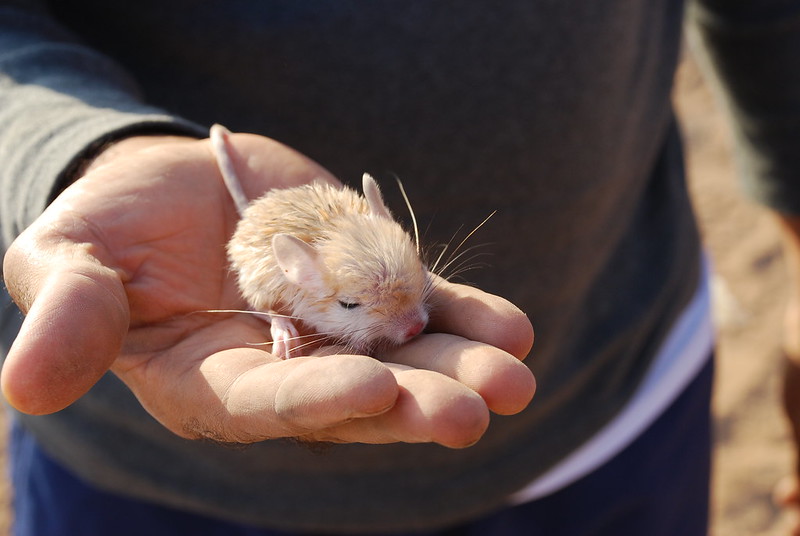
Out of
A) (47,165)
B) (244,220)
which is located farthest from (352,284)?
(47,165)

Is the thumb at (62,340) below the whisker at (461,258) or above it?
above

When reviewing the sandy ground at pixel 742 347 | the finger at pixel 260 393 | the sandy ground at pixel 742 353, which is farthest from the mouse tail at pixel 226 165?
the sandy ground at pixel 742 347

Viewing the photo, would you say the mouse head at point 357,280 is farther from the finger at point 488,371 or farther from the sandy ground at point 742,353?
the sandy ground at point 742,353

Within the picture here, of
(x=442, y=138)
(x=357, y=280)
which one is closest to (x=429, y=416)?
(x=357, y=280)

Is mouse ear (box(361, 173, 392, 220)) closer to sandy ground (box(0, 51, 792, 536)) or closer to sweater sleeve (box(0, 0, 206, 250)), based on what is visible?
sweater sleeve (box(0, 0, 206, 250))

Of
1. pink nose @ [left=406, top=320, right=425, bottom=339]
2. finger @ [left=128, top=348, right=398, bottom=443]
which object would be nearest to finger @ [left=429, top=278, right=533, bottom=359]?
pink nose @ [left=406, top=320, right=425, bottom=339]

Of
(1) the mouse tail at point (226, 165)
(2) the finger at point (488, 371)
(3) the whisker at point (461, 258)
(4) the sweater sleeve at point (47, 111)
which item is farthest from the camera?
(3) the whisker at point (461, 258)

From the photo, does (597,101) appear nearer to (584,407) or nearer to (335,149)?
(335,149)
